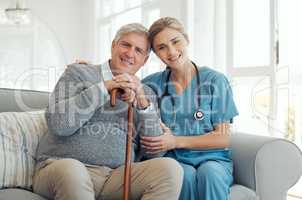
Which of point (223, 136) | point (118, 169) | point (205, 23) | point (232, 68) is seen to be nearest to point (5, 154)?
point (118, 169)

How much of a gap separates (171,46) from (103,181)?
629 mm

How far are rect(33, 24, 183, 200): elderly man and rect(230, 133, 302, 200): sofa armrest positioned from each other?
0.36m

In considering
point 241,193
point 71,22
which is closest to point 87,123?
point 241,193

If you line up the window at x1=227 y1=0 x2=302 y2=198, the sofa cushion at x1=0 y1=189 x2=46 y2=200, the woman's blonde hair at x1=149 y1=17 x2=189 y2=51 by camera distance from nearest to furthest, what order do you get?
the sofa cushion at x1=0 y1=189 x2=46 y2=200
the woman's blonde hair at x1=149 y1=17 x2=189 y2=51
the window at x1=227 y1=0 x2=302 y2=198

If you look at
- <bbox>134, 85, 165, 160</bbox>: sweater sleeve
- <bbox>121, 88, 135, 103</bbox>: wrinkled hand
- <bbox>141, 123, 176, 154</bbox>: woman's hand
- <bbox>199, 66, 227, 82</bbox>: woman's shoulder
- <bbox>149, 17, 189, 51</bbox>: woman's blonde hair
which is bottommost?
<bbox>141, 123, 176, 154</bbox>: woman's hand

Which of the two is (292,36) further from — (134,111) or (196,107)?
(134,111)

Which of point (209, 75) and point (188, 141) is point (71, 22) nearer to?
point (209, 75)

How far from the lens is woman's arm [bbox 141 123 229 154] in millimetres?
1570

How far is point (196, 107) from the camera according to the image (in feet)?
5.50

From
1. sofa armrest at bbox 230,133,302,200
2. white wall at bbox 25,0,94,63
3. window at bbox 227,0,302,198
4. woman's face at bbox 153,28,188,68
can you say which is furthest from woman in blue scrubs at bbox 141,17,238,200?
white wall at bbox 25,0,94,63

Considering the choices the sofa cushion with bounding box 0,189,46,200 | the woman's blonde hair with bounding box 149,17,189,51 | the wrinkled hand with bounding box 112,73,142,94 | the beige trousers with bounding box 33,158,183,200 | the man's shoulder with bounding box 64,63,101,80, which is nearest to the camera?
the beige trousers with bounding box 33,158,183,200

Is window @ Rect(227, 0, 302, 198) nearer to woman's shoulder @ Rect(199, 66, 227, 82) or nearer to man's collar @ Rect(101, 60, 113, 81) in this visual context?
woman's shoulder @ Rect(199, 66, 227, 82)

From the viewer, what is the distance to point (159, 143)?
1564mm

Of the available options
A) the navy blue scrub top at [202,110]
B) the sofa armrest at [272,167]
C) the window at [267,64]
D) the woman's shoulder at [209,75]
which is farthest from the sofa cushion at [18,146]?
the window at [267,64]
